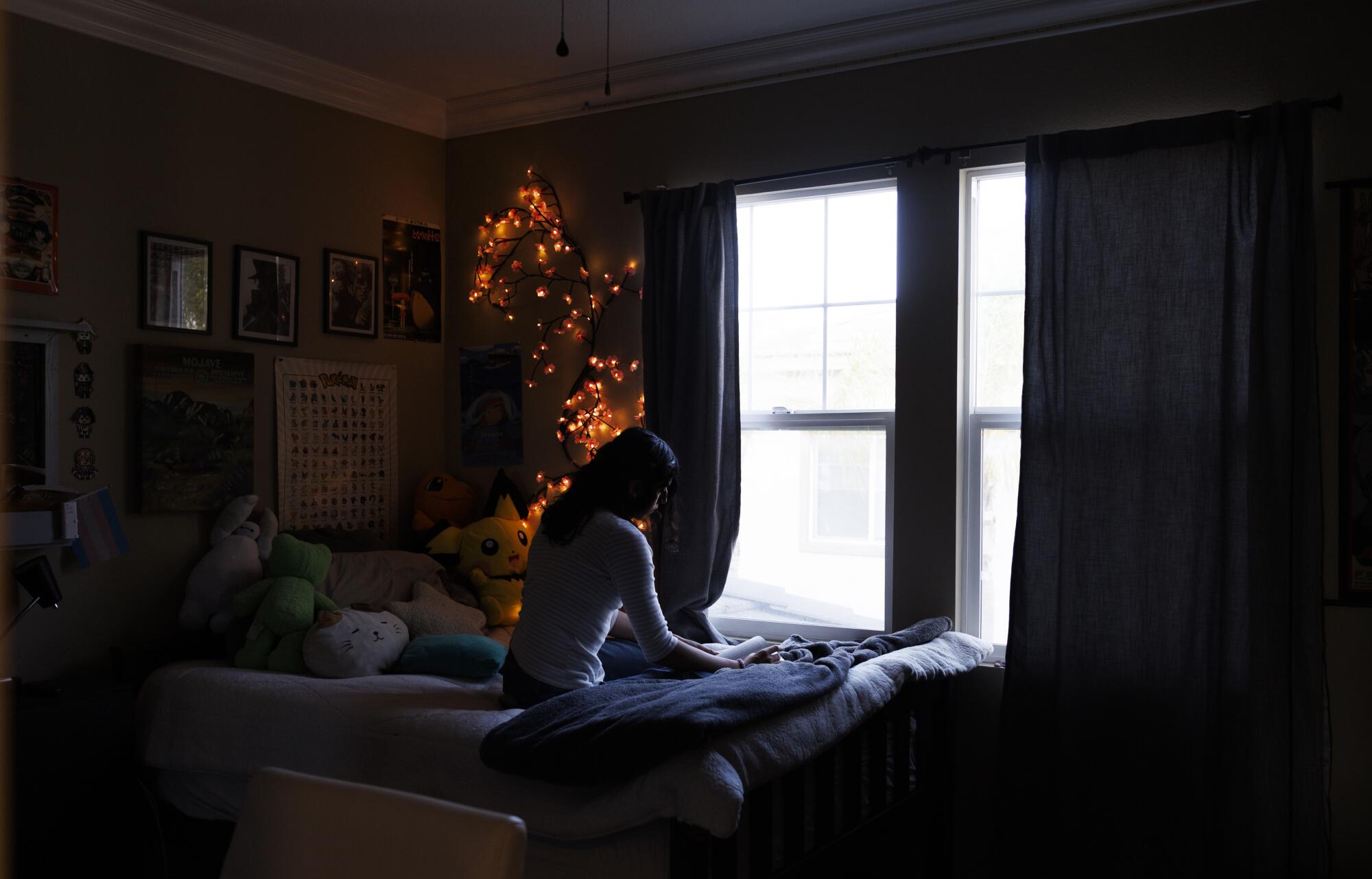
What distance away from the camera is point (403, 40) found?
11.9 ft

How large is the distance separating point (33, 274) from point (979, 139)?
9.53ft

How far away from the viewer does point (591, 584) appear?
8.38 feet

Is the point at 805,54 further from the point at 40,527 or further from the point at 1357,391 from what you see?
the point at 40,527

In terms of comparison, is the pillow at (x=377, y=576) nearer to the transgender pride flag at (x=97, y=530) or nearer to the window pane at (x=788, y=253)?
the transgender pride flag at (x=97, y=530)

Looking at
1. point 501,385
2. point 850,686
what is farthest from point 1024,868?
point 501,385

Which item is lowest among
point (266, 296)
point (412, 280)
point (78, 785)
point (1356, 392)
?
point (78, 785)

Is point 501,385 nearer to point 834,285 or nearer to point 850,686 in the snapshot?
point 834,285

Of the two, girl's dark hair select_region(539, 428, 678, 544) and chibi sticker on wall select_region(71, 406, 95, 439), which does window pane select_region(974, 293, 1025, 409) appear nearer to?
girl's dark hair select_region(539, 428, 678, 544)

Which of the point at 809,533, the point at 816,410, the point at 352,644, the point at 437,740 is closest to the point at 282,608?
the point at 352,644

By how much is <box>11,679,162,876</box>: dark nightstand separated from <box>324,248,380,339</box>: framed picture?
5.06ft

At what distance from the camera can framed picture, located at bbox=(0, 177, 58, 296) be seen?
9.87 ft

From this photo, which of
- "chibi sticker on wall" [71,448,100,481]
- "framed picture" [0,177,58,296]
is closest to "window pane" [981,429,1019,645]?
"chibi sticker on wall" [71,448,100,481]

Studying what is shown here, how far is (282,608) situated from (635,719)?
1521 millimetres

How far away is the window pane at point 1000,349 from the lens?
326 cm
